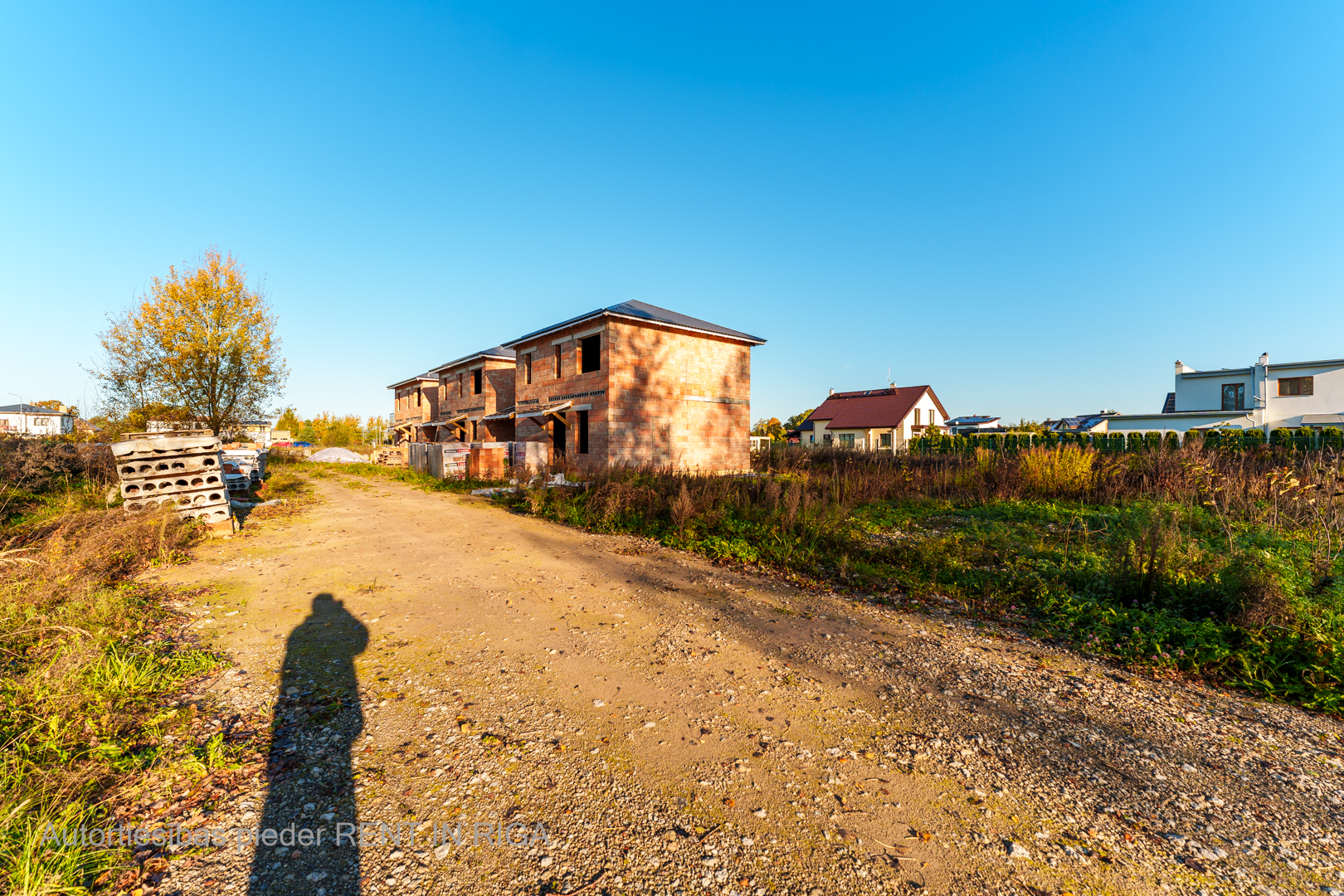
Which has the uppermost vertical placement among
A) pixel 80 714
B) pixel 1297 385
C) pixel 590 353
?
pixel 590 353

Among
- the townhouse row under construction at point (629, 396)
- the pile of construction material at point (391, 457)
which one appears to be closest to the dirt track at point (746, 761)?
the townhouse row under construction at point (629, 396)

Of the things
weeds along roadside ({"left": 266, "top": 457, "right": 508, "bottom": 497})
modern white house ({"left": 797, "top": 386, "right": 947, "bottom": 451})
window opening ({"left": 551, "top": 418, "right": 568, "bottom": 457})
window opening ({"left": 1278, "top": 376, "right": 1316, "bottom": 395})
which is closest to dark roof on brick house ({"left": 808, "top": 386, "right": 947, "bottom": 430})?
modern white house ({"left": 797, "top": 386, "right": 947, "bottom": 451})

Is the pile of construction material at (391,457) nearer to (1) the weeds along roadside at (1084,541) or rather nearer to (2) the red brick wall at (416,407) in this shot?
(2) the red brick wall at (416,407)

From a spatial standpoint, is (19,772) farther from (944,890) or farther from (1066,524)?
(1066,524)

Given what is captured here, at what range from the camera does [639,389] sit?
63.0 feet

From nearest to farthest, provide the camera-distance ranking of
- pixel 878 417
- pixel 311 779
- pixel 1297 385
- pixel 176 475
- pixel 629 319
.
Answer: pixel 311 779
pixel 176 475
pixel 629 319
pixel 1297 385
pixel 878 417

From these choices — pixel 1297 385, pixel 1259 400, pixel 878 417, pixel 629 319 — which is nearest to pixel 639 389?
pixel 629 319

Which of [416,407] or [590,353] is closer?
[590,353]

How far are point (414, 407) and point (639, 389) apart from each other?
2695cm

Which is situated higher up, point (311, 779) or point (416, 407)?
point (416, 407)

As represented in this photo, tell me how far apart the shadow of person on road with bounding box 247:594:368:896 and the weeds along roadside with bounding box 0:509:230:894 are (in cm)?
40

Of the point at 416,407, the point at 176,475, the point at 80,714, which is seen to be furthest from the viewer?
the point at 416,407

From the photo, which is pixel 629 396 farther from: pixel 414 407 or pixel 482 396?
pixel 414 407

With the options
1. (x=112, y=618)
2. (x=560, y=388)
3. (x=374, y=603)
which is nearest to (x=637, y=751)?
(x=374, y=603)
